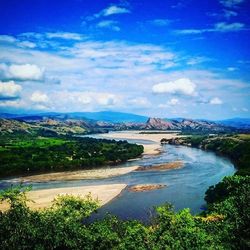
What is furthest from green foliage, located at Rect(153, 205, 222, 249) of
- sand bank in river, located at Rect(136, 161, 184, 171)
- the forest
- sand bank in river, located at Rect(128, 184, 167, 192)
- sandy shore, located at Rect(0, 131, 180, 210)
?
sand bank in river, located at Rect(136, 161, 184, 171)

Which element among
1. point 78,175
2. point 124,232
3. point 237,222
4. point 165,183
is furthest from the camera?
point 78,175

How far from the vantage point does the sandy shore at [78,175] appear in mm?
115000

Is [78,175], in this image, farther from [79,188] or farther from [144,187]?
[144,187]

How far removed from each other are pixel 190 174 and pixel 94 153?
60803mm

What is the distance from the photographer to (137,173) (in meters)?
121

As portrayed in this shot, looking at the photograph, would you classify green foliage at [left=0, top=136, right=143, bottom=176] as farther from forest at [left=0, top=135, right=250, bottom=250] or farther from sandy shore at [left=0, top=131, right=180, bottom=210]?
forest at [left=0, top=135, right=250, bottom=250]

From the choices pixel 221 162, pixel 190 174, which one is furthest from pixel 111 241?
pixel 221 162

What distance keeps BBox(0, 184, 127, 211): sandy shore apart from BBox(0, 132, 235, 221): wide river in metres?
2.58

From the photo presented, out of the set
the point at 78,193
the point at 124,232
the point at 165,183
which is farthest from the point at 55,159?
the point at 124,232

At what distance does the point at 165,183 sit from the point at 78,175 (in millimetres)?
31995

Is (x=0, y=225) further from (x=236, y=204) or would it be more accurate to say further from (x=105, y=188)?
(x=105, y=188)

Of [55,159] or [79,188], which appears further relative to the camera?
[55,159]

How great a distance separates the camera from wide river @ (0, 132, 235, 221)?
75.6 metres

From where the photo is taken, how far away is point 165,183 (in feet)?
336
